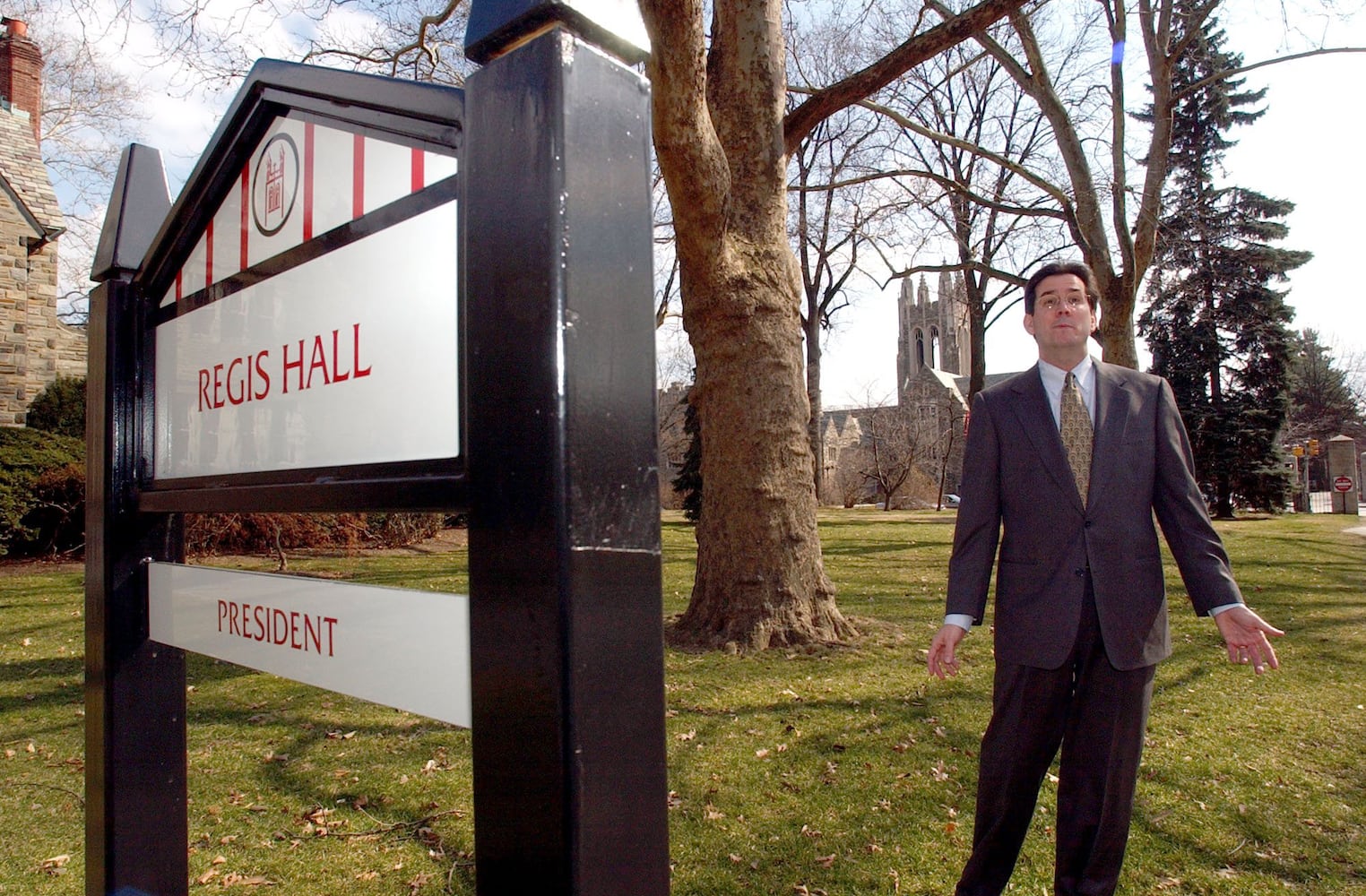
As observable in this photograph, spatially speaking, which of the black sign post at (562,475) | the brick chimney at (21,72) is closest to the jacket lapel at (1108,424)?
the black sign post at (562,475)

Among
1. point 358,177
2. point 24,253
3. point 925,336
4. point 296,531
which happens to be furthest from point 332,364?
point 925,336

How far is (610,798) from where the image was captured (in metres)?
0.98

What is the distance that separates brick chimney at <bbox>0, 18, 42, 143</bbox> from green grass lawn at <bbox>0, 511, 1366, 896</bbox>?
22.4m

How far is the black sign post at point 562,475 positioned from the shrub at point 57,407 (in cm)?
2083

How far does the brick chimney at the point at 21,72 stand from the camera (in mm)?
22531

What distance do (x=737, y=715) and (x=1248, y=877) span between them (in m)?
2.63

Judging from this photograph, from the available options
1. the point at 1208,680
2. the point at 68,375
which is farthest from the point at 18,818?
the point at 68,375

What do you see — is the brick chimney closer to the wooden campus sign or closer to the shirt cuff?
the wooden campus sign

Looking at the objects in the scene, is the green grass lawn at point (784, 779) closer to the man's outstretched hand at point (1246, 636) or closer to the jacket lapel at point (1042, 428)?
the man's outstretched hand at point (1246, 636)

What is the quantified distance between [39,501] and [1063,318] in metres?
14.8

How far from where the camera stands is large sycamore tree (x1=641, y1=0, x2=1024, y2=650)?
689 centimetres

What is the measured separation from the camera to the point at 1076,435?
2.87 metres

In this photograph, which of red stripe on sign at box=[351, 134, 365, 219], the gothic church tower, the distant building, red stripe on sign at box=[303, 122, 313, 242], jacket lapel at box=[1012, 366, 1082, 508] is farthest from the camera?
the gothic church tower

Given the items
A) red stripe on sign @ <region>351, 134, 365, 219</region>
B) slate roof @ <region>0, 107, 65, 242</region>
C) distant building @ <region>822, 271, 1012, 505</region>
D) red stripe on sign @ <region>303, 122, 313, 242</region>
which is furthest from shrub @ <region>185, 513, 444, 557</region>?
distant building @ <region>822, 271, 1012, 505</region>
